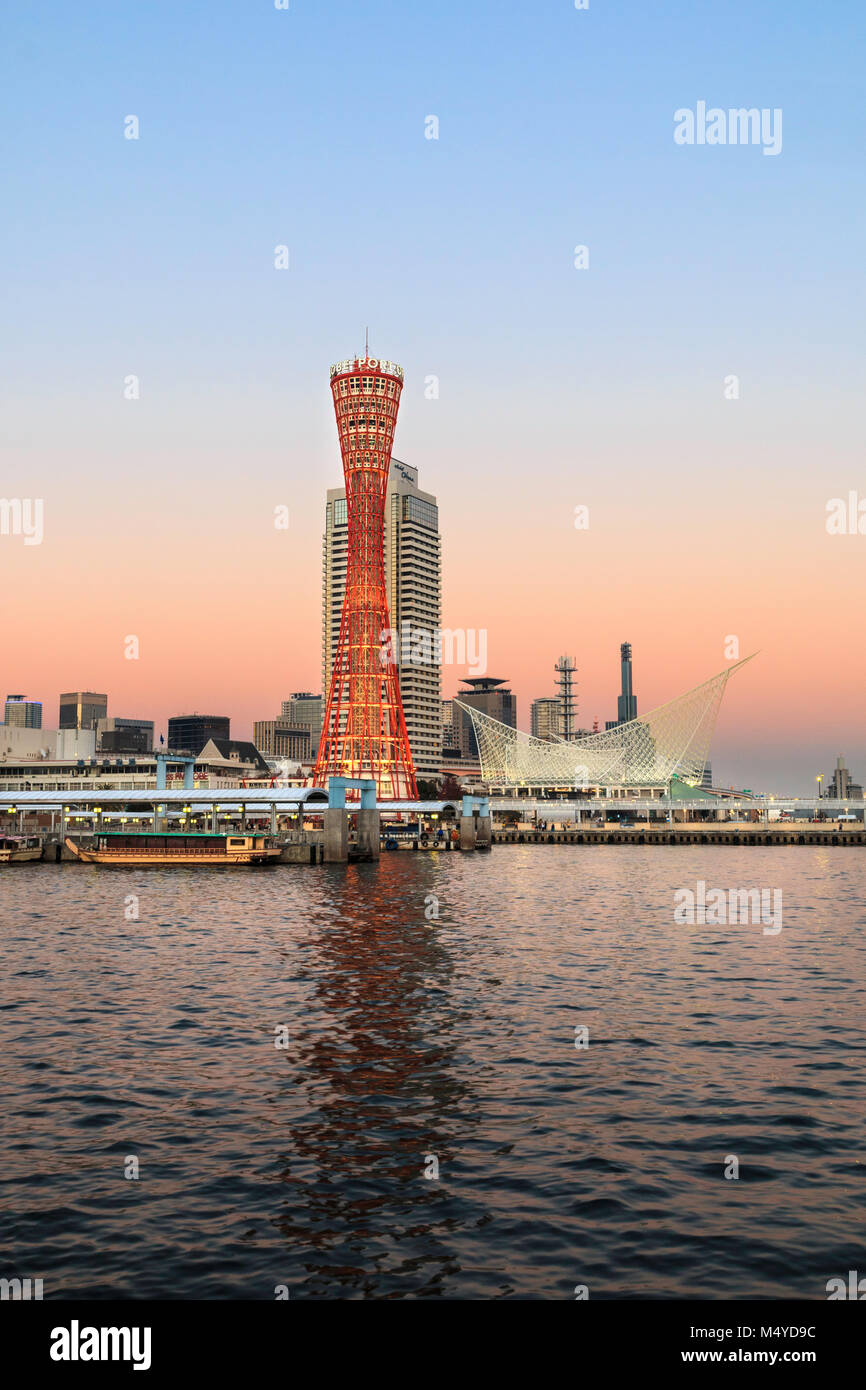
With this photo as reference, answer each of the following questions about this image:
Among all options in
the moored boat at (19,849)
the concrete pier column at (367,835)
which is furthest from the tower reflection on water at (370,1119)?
the moored boat at (19,849)

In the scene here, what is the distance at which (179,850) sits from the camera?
91.0 meters

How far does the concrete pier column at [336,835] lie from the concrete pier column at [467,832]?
122 feet

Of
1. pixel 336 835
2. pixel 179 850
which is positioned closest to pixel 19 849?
pixel 179 850

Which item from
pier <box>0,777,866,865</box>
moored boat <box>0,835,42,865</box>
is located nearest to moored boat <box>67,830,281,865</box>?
pier <box>0,777,866,865</box>

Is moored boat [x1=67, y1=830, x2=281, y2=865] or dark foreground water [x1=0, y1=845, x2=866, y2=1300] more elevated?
dark foreground water [x1=0, y1=845, x2=866, y2=1300]

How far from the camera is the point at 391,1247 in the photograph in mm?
12320

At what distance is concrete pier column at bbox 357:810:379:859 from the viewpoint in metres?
96.9

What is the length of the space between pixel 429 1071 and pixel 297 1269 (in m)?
8.90

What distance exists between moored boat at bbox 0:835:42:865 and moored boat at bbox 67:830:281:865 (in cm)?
400

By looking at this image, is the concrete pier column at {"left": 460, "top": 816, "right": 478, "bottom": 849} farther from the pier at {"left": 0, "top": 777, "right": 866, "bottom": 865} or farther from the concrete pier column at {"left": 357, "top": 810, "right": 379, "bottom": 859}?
the concrete pier column at {"left": 357, "top": 810, "right": 379, "bottom": 859}

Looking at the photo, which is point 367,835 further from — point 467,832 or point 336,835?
point 467,832
